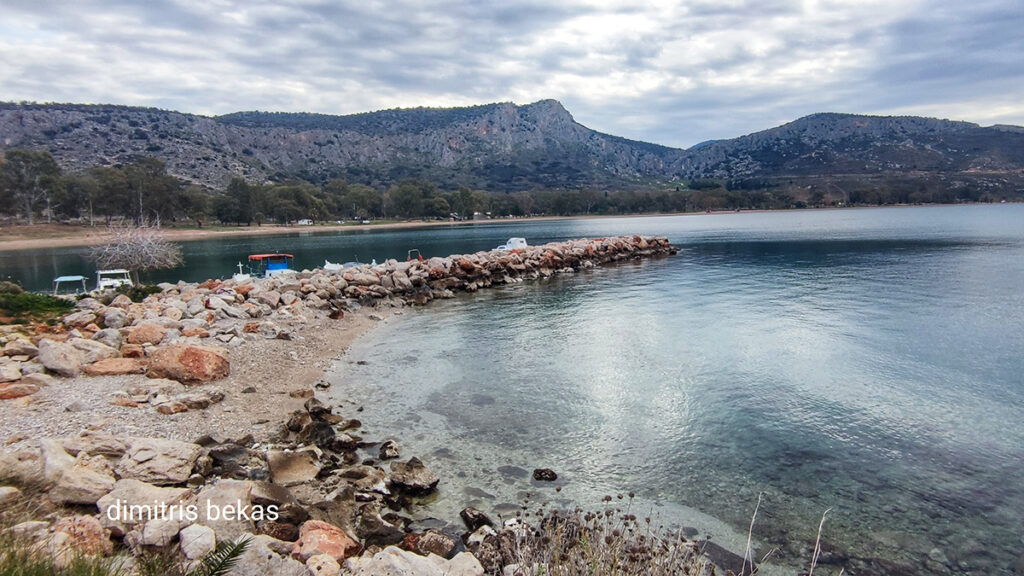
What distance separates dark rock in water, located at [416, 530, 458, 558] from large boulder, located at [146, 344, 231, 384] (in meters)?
8.57

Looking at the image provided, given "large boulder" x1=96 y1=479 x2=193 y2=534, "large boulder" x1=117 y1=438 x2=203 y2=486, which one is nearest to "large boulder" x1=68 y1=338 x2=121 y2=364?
"large boulder" x1=117 y1=438 x2=203 y2=486

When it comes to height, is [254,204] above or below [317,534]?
above

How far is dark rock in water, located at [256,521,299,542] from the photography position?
6254mm

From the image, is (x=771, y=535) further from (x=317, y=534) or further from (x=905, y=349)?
(x=905, y=349)

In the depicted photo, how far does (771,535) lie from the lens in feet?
24.2

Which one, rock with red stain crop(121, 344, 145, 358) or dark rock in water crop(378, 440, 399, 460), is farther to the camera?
rock with red stain crop(121, 344, 145, 358)

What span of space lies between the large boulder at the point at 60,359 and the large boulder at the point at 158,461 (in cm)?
549

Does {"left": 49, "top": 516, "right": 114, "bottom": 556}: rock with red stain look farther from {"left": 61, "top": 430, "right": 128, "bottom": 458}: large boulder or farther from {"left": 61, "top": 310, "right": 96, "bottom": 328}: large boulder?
{"left": 61, "top": 310, "right": 96, "bottom": 328}: large boulder

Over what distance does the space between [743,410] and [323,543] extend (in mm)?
9509

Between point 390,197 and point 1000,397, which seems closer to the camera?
point 1000,397

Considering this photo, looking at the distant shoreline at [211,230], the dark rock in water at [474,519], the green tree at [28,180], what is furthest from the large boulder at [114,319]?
the green tree at [28,180]

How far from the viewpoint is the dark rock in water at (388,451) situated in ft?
32.1

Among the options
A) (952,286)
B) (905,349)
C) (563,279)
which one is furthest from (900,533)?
(563,279)

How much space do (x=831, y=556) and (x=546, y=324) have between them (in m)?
15.7
